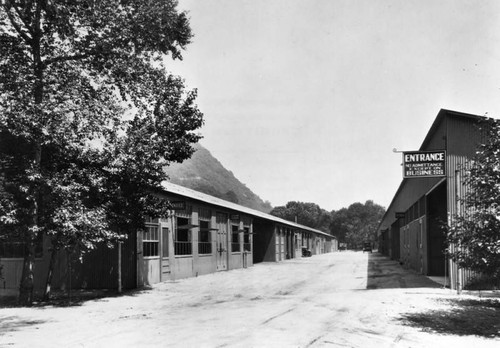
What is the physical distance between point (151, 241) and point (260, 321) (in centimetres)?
1152

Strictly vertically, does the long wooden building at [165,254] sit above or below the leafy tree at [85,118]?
below

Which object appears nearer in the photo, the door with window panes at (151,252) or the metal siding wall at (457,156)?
the metal siding wall at (457,156)

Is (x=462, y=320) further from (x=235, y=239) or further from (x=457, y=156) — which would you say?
(x=235, y=239)

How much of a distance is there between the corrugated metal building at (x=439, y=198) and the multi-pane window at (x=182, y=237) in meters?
12.3

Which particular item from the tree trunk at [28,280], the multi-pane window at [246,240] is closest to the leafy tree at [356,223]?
the multi-pane window at [246,240]

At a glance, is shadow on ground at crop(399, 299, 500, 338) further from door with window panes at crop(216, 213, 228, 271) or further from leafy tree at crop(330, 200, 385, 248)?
leafy tree at crop(330, 200, 385, 248)

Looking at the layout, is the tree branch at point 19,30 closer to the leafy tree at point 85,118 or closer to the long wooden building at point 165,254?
the leafy tree at point 85,118

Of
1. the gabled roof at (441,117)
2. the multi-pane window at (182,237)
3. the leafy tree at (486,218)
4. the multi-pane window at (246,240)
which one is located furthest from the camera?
the multi-pane window at (246,240)

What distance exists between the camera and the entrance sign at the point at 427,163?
17844mm

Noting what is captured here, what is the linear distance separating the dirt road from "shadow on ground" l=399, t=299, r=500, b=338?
0.02m

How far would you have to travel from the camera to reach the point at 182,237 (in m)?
25.1

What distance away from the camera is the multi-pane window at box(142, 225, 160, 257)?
68.2 feet

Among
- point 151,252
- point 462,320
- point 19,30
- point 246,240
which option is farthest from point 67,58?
point 246,240

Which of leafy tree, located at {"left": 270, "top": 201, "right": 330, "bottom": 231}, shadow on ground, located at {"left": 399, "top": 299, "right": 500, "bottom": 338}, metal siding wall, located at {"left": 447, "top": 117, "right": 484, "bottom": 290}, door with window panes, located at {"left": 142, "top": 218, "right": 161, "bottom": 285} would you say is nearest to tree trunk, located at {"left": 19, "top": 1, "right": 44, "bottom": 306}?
door with window panes, located at {"left": 142, "top": 218, "right": 161, "bottom": 285}
